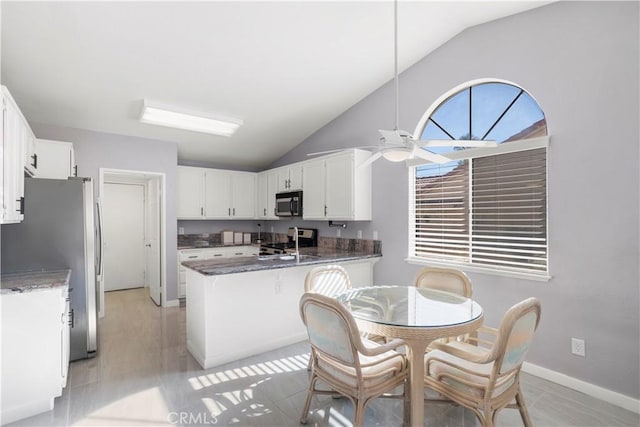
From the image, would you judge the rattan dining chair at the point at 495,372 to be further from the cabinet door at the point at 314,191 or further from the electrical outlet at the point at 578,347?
the cabinet door at the point at 314,191

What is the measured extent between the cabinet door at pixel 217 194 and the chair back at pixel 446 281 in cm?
402

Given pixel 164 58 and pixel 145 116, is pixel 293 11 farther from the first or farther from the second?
pixel 145 116

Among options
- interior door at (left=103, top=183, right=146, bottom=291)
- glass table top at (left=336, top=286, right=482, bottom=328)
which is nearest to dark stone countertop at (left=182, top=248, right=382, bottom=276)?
glass table top at (left=336, top=286, right=482, bottom=328)

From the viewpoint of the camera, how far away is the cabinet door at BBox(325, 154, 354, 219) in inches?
160

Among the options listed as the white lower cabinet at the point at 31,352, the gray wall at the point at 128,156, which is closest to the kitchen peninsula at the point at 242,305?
the white lower cabinet at the point at 31,352

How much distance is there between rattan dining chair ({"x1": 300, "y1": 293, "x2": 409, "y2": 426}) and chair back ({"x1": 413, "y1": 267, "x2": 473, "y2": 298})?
926mm

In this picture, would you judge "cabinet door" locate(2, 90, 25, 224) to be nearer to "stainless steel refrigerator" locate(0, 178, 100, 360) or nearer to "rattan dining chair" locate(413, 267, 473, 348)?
"stainless steel refrigerator" locate(0, 178, 100, 360)

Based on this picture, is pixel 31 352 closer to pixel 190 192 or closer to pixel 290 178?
pixel 190 192

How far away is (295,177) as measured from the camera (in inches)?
198

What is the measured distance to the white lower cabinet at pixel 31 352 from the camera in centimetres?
209

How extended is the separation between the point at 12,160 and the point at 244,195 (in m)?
3.87

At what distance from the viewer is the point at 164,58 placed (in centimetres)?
296

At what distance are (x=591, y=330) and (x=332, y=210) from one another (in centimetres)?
284

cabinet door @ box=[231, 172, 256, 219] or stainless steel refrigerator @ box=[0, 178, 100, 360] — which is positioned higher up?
cabinet door @ box=[231, 172, 256, 219]
